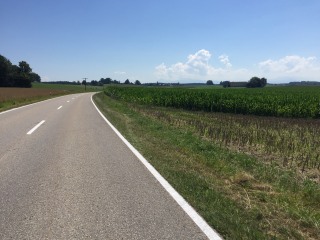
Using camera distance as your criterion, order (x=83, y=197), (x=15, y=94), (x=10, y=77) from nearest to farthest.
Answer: (x=83, y=197) < (x=15, y=94) < (x=10, y=77)

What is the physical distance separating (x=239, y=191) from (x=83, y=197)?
103 inches

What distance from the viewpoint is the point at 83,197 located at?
18.2 ft

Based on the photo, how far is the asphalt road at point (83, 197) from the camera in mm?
4227

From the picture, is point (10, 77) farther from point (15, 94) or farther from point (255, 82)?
point (255, 82)

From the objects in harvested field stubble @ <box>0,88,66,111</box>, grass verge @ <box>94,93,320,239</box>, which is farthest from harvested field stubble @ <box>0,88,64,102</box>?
grass verge @ <box>94,93,320,239</box>

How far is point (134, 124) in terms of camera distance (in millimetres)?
16172

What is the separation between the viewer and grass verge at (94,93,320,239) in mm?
4383

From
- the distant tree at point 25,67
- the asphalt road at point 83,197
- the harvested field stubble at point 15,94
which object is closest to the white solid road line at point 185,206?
the asphalt road at point 83,197

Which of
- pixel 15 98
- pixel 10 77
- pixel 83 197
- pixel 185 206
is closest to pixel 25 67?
pixel 10 77

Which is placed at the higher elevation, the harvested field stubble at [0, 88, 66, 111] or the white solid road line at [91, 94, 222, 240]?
the white solid road line at [91, 94, 222, 240]

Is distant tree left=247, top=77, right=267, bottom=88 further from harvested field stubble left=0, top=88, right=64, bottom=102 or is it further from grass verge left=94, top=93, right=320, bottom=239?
grass verge left=94, top=93, right=320, bottom=239

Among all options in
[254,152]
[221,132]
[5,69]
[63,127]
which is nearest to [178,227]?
[254,152]

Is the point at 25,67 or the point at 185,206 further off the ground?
the point at 25,67

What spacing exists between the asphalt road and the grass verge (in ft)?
1.43
